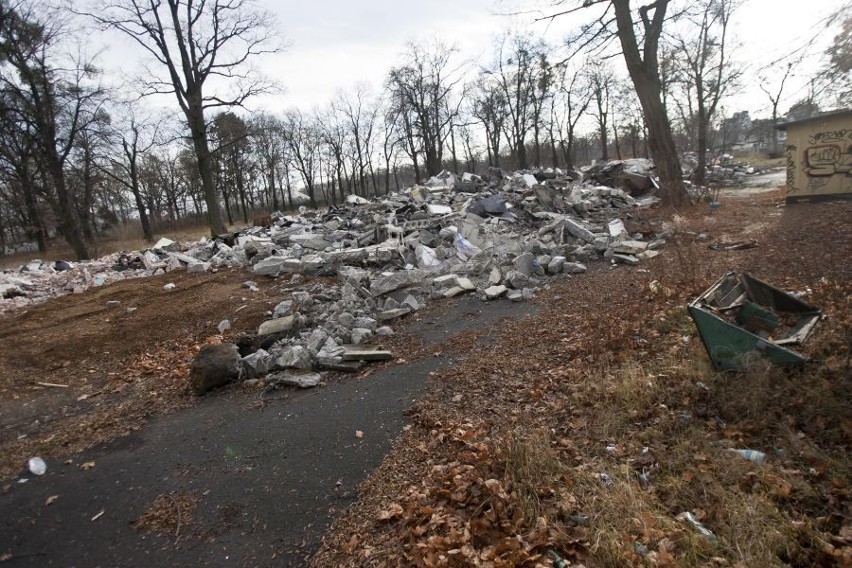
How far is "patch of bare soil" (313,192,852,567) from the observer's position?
7.21 feet

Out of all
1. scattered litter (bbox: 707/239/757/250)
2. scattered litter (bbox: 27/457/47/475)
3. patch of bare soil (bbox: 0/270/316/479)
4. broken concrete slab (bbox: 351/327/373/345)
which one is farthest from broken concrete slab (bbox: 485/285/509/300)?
scattered litter (bbox: 27/457/47/475)

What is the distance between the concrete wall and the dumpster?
34.2 feet

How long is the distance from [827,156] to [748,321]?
11356 millimetres

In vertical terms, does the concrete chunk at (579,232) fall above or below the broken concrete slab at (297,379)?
above

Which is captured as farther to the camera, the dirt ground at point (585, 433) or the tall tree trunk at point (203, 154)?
the tall tree trunk at point (203, 154)

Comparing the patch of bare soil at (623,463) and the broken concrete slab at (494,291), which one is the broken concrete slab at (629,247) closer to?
the broken concrete slab at (494,291)

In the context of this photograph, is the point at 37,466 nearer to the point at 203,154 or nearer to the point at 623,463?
the point at 623,463

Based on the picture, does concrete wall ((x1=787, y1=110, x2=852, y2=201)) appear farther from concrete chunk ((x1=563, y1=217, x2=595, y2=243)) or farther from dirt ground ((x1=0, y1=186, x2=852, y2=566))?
concrete chunk ((x1=563, y1=217, x2=595, y2=243))

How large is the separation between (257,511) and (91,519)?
128 centimetres

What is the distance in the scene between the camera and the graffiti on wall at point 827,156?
35.7ft

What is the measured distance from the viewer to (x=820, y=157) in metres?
11.2

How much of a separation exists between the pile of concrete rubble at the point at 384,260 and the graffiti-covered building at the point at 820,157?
418 centimetres

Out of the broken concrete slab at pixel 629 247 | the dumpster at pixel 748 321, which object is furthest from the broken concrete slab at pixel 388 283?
the dumpster at pixel 748 321

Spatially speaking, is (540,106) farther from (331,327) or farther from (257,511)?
(257,511)
